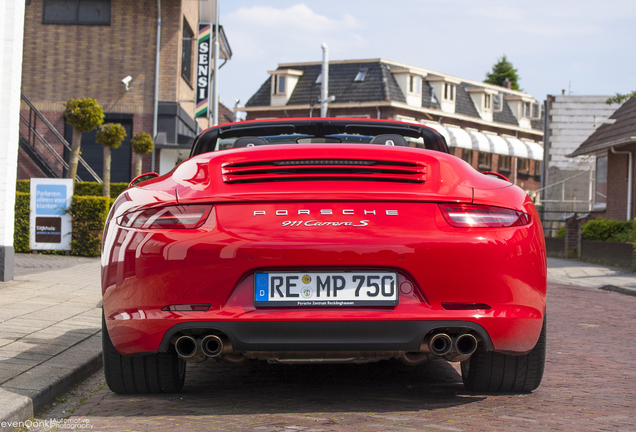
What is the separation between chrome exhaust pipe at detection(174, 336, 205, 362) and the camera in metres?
3.59

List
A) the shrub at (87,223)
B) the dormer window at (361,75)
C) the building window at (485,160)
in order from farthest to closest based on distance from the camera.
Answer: the building window at (485,160)
the dormer window at (361,75)
the shrub at (87,223)

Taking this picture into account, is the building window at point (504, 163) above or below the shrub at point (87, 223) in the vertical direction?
above

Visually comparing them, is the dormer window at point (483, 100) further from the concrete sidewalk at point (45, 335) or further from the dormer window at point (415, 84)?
the concrete sidewalk at point (45, 335)

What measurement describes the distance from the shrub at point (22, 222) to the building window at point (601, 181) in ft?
62.6

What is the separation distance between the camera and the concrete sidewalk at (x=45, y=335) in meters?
3.95

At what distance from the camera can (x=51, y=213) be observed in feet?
51.5

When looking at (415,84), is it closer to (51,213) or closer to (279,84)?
(279,84)

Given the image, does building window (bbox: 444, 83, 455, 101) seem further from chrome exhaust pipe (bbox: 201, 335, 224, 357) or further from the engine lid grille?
chrome exhaust pipe (bbox: 201, 335, 224, 357)

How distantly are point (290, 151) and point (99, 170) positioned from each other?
23890 millimetres

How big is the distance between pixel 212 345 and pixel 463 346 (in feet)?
3.71

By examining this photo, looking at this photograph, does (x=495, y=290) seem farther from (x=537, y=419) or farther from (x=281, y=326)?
(x=281, y=326)

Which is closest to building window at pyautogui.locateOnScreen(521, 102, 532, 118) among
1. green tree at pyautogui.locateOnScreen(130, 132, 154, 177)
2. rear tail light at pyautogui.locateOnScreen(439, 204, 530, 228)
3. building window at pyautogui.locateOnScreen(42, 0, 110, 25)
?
building window at pyautogui.locateOnScreen(42, 0, 110, 25)

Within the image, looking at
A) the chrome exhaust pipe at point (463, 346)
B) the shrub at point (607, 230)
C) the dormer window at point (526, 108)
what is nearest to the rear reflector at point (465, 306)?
the chrome exhaust pipe at point (463, 346)

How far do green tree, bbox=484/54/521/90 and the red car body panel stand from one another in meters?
78.4
